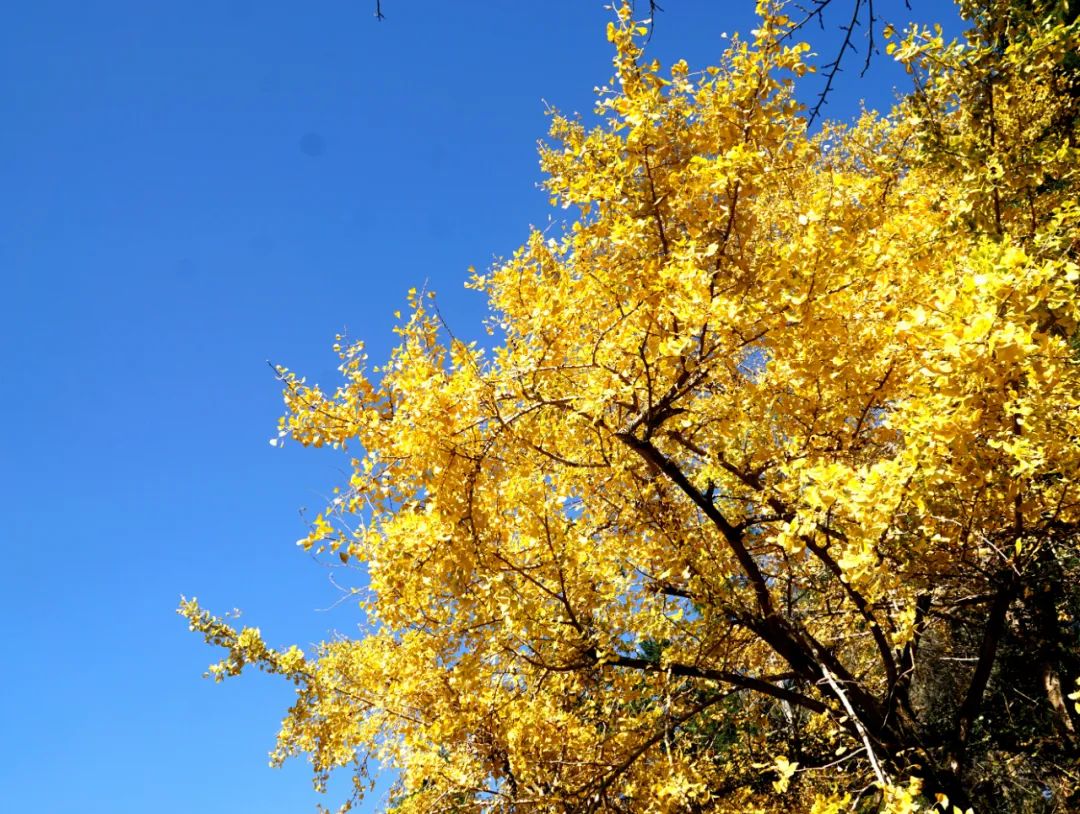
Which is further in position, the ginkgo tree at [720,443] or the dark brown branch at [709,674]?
the dark brown branch at [709,674]

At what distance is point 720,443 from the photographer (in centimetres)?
431

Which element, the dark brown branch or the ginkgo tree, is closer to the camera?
the ginkgo tree

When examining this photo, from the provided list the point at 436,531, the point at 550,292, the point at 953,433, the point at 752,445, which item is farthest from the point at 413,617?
the point at 953,433

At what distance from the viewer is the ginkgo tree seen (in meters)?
2.98

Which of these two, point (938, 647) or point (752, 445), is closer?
point (752, 445)

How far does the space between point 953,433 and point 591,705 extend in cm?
354

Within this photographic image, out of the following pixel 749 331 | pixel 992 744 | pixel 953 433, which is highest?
pixel 749 331

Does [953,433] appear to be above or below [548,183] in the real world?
below

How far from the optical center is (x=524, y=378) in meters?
3.36

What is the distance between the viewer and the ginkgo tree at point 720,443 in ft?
9.79

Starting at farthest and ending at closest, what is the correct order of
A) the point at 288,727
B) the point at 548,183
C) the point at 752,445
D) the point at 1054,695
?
the point at 1054,695 → the point at 288,727 → the point at 752,445 → the point at 548,183

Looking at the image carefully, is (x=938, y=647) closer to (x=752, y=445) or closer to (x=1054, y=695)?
(x=1054, y=695)

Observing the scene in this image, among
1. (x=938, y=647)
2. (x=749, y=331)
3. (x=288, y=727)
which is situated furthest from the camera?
(x=938, y=647)

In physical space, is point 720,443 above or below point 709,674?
above
